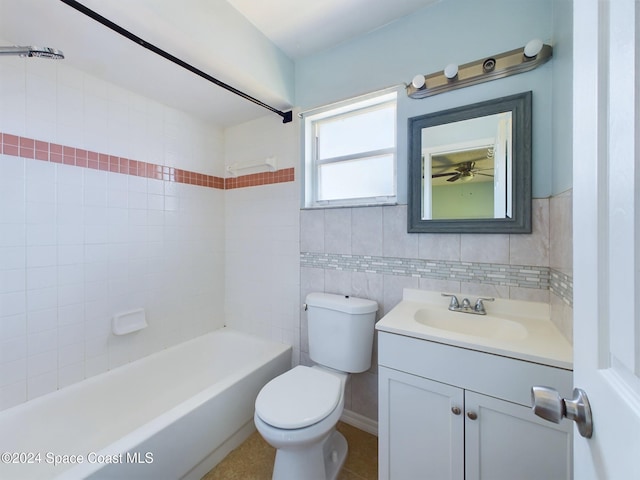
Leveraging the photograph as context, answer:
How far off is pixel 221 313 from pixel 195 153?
1.37 metres

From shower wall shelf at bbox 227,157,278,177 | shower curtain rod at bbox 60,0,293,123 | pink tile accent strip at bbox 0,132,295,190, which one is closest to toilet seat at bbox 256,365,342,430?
pink tile accent strip at bbox 0,132,295,190

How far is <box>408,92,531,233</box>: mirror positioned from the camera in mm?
1263

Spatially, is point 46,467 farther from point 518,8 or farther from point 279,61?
point 518,8

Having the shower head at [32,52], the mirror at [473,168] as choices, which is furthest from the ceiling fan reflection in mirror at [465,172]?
the shower head at [32,52]

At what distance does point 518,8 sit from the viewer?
127 centimetres

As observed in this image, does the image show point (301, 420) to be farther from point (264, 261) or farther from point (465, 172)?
point (465, 172)

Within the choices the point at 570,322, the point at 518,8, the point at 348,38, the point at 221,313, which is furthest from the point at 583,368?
the point at 221,313

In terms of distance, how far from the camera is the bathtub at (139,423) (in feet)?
3.71

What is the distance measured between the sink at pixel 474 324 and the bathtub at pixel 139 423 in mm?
1073

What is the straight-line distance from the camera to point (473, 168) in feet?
4.56

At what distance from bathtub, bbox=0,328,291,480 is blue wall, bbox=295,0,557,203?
1.52 m

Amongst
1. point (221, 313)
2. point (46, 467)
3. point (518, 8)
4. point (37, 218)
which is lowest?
point (46, 467)

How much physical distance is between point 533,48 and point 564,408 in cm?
143

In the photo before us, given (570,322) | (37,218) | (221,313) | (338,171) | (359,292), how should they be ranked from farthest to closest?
(221,313)
(338,171)
(359,292)
(37,218)
(570,322)
